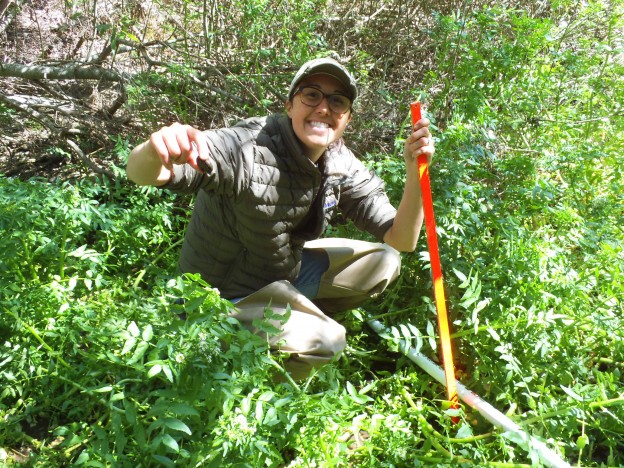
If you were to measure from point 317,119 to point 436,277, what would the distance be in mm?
802

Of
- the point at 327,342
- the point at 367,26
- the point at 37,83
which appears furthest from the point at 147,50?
the point at 327,342

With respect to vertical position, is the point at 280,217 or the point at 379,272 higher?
the point at 280,217

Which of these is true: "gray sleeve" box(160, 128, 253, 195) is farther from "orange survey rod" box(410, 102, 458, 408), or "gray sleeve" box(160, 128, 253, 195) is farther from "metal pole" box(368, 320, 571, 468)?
"metal pole" box(368, 320, 571, 468)

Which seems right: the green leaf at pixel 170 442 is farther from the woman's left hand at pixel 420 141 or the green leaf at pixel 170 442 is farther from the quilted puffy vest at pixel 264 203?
the woman's left hand at pixel 420 141

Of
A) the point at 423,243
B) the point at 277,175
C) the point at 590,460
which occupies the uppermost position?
the point at 277,175

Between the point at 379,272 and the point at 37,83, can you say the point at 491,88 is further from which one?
the point at 37,83

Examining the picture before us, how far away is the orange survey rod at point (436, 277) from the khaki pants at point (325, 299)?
0.44 metres

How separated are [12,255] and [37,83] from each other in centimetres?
228

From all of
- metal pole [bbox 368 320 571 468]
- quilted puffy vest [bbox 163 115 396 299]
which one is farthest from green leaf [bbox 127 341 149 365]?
metal pole [bbox 368 320 571 468]

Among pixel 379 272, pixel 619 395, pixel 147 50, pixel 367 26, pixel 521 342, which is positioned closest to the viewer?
pixel 619 395

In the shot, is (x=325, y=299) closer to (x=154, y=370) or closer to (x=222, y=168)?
(x=222, y=168)

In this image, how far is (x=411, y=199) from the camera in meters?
2.33

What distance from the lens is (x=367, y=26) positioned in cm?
423

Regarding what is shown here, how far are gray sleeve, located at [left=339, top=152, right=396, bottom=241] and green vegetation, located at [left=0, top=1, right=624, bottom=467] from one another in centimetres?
24
